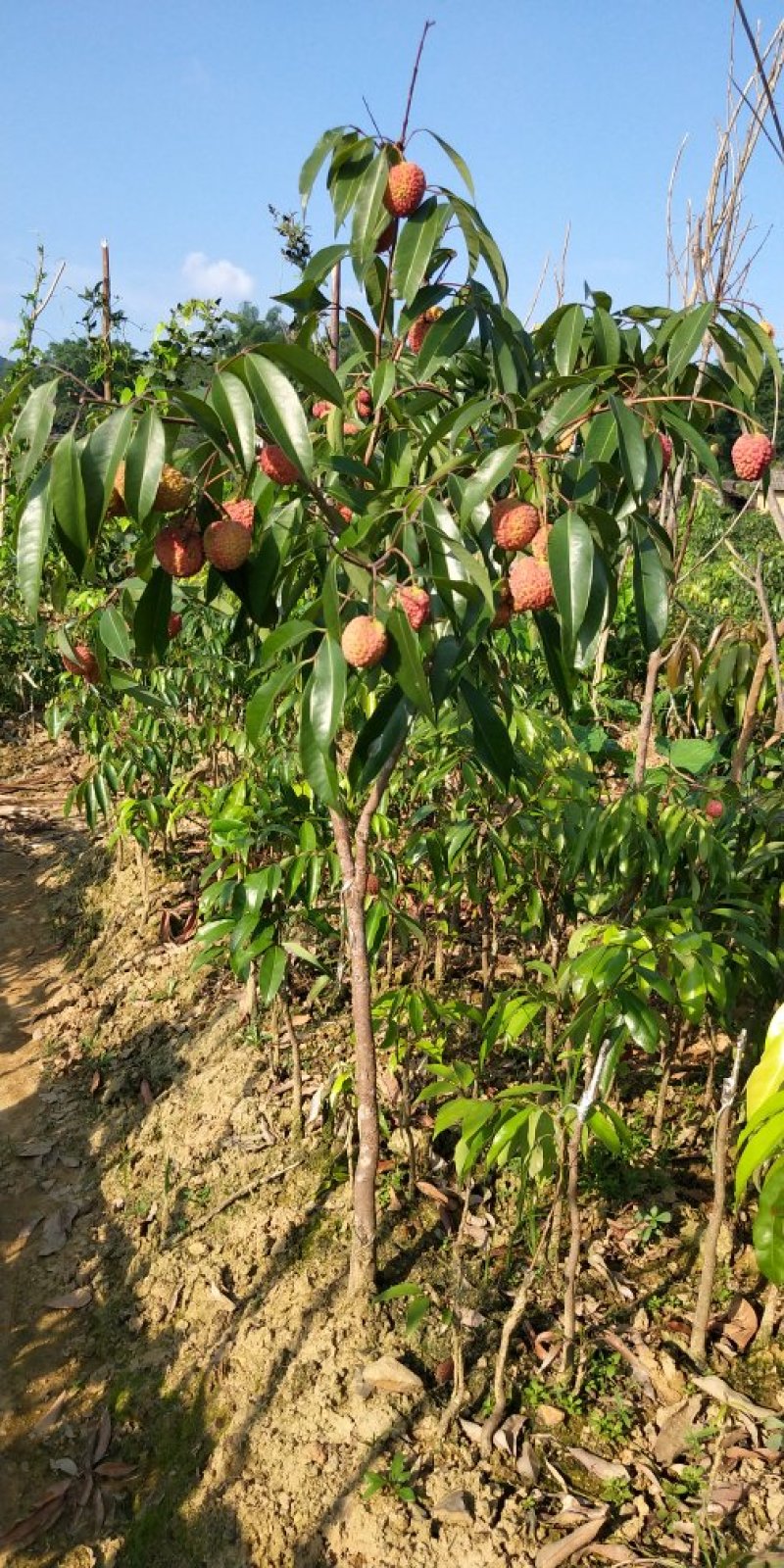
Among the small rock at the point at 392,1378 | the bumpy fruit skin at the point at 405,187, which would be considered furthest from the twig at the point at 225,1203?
the bumpy fruit skin at the point at 405,187

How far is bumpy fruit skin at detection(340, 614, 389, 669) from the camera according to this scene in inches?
51.4

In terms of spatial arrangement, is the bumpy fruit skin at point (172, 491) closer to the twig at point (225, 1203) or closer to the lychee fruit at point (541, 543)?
the lychee fruit at point (541, 543)

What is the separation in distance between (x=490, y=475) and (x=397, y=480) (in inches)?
11.9

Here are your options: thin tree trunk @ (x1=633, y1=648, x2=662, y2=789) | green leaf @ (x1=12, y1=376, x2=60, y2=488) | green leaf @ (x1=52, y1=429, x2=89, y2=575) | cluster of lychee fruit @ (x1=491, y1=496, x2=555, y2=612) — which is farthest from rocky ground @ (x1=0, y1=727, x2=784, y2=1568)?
green leaf @ (x1=12, y1=376, x2=60, y2=488)

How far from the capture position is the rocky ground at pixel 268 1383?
1.79 meters

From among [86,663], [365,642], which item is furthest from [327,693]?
[86,663]

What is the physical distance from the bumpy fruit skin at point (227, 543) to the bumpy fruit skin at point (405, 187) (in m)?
0.52

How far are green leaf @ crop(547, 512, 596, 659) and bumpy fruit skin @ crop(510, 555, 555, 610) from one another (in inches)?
2.2

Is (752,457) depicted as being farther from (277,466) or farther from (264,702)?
(264,702)

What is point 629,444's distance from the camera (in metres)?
1.32

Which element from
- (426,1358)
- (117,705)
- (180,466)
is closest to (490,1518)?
(426,1358)

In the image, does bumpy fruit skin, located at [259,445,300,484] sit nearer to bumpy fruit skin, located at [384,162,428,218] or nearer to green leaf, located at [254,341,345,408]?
green leaf, located at [254,341,345,408]

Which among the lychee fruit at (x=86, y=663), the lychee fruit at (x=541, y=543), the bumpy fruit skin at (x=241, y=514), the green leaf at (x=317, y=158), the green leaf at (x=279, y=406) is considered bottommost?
the lychee fruit at (x=541, y=543)

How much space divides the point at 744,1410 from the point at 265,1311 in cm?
102
